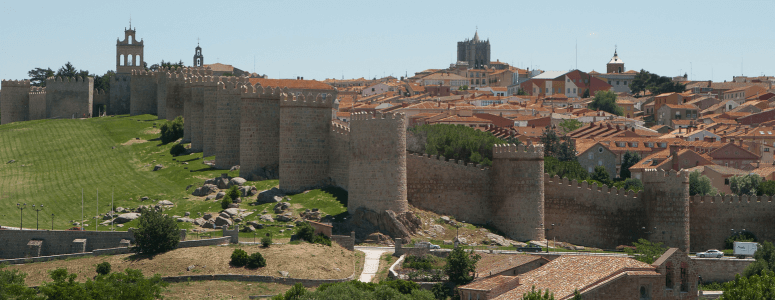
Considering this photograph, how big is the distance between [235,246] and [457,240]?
33.8 feet

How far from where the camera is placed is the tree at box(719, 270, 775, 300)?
43281 mm

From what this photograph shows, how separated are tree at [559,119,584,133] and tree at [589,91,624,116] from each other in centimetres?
2098

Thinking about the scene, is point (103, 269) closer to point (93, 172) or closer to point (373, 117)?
point (373, 117)

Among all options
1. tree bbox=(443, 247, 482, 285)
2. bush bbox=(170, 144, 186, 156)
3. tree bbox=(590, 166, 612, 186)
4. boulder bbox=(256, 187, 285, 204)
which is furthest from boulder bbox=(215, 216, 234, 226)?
tree bbox=(590, 166, 612, 186)

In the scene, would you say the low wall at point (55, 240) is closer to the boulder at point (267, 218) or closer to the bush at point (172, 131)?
the boulder at point (267, 218)

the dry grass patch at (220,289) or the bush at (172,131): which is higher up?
the bush at (172,131)

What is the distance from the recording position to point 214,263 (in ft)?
161

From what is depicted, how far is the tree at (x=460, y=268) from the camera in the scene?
4891 centimetres

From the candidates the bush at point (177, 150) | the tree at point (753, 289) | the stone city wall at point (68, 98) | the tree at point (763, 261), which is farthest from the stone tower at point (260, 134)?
the stone city wall at point (68, 98)

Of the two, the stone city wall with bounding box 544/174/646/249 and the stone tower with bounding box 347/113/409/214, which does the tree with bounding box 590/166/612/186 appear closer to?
the stone city wall with bounding box 544/174/646/249

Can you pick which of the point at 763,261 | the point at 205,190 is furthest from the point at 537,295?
the point at 205,190

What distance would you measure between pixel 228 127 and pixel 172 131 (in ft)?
33.2

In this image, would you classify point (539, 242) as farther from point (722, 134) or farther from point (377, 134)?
point (722, 134)

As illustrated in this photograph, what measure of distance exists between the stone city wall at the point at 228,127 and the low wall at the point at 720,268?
25.5 metres
